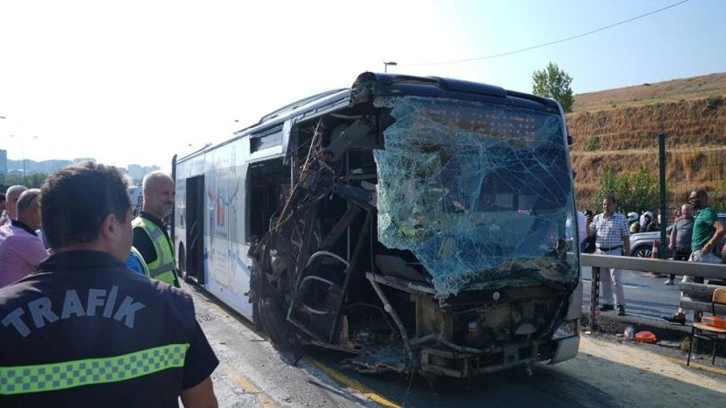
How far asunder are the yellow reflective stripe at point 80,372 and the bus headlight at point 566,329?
4.74 metres

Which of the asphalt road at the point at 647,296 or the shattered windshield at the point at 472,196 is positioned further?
the asphalt road at the point at 647,296

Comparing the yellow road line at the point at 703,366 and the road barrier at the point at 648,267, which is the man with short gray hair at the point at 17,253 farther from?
the yellow road line at the point at 703,366

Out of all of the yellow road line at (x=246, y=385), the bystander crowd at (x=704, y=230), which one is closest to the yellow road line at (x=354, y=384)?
the yellow road line at (x=246, y=385)

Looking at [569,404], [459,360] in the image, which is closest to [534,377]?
[569,404]

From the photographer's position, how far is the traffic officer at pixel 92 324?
1.59 metres

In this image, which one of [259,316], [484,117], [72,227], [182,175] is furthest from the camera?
[182,175]

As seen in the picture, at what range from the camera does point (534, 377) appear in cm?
602

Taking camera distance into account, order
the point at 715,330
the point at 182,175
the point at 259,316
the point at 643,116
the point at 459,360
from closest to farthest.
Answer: the point at 459,360 < the point at 715,330 < the point at 259,316 < the point at 182,175 < the point at 643,116

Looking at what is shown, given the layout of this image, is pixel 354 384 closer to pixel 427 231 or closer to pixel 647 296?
pixel 427 231

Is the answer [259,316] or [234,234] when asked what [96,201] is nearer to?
[259,316]

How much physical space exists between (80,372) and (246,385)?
4441 mm

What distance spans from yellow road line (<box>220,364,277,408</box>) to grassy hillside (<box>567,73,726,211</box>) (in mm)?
40467

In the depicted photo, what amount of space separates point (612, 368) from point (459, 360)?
2.45 meters

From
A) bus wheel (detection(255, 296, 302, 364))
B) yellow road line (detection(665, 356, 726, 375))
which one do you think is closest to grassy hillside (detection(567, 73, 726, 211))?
yellow road line (detection(665, 356, 726, 375))
